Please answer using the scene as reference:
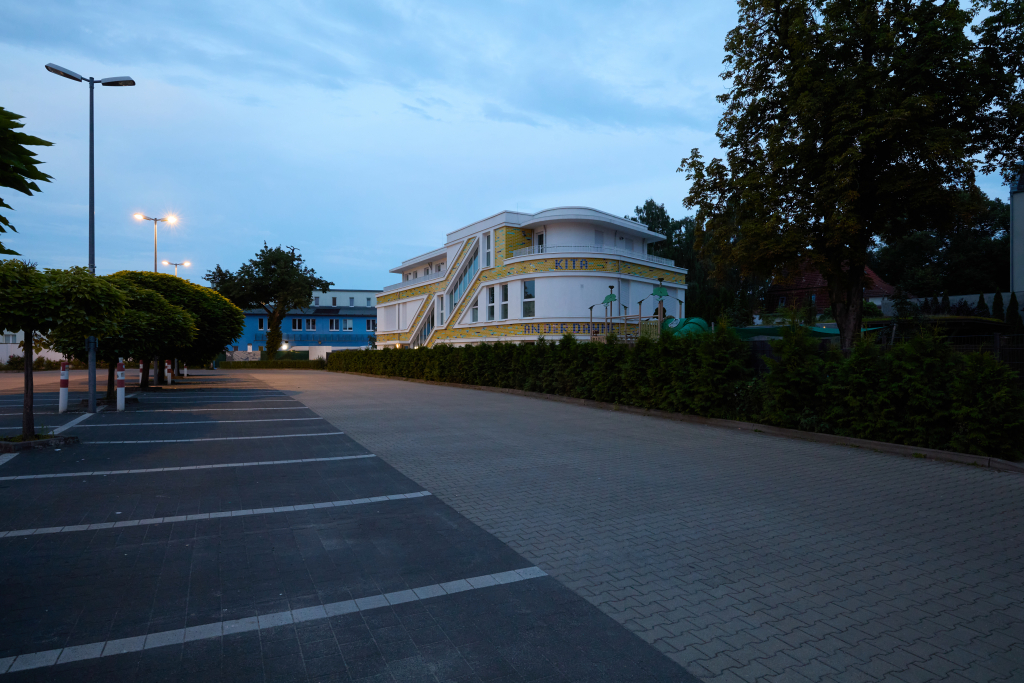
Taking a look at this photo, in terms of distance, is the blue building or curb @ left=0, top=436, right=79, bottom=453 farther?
the blue building

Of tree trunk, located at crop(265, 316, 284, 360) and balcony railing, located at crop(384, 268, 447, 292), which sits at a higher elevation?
balcony railing, located at crop(384, 268, 447, 292)

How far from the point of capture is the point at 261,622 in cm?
373

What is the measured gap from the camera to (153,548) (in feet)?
16.6

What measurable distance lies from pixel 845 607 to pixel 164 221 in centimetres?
3773

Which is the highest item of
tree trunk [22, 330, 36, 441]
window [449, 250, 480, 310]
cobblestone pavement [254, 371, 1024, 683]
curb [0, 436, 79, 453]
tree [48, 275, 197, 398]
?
window [449, 250, 480, 310]

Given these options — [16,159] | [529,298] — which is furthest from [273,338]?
[16,159]

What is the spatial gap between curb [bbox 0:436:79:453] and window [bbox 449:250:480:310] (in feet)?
90.4

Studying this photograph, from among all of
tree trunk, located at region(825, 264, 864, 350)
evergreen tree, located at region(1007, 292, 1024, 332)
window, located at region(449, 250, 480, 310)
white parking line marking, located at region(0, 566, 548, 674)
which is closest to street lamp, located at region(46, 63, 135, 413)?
white parking line marking, located at region(0, 566, 548, 674)

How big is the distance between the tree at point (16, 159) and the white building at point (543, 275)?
84.3ft

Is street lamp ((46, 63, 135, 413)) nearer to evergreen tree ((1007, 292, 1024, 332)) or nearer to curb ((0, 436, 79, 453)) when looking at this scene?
curb ((0, 436, 79, 453))

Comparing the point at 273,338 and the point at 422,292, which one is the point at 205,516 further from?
the point at 273,338

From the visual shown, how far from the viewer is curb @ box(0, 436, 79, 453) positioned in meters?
9.65

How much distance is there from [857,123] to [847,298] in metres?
5.18

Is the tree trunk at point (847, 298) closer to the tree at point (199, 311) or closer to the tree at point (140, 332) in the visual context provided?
the tree at point (140, 332)
